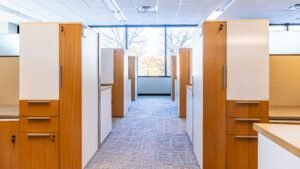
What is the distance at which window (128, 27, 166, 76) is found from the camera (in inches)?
484

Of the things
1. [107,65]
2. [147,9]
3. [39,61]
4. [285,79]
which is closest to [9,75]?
[39,61]

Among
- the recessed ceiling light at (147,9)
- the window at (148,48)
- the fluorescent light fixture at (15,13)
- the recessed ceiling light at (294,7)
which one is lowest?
the window at (148,48)

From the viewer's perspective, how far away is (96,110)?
407cm

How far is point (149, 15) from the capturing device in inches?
386

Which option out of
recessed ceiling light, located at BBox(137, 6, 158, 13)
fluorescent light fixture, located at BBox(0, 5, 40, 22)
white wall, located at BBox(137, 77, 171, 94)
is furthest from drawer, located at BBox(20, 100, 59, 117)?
white wall, located at BBox(137, 77, 171, 94)

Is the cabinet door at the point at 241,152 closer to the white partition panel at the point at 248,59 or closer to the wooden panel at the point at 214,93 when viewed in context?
the wooden panel at the point at 214,93

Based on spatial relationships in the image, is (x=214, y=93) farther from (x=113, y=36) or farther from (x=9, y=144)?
(x=113, y=36)

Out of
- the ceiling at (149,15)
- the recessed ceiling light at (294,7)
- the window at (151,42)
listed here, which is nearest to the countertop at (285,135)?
the ceiling at (149,15)

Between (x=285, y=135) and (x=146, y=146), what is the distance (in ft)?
10.7

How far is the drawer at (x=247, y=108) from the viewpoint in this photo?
119 inches

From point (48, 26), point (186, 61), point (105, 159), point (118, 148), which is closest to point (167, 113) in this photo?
point (186, 61)

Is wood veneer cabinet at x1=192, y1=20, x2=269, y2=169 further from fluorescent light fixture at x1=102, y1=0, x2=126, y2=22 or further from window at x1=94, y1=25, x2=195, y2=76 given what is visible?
window at x1=94, y1=25, x2=195, y2=76

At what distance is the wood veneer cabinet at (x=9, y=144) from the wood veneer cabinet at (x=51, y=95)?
0.18 feet

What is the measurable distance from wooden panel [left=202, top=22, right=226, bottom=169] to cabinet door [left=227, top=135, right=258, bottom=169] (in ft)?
0.21
